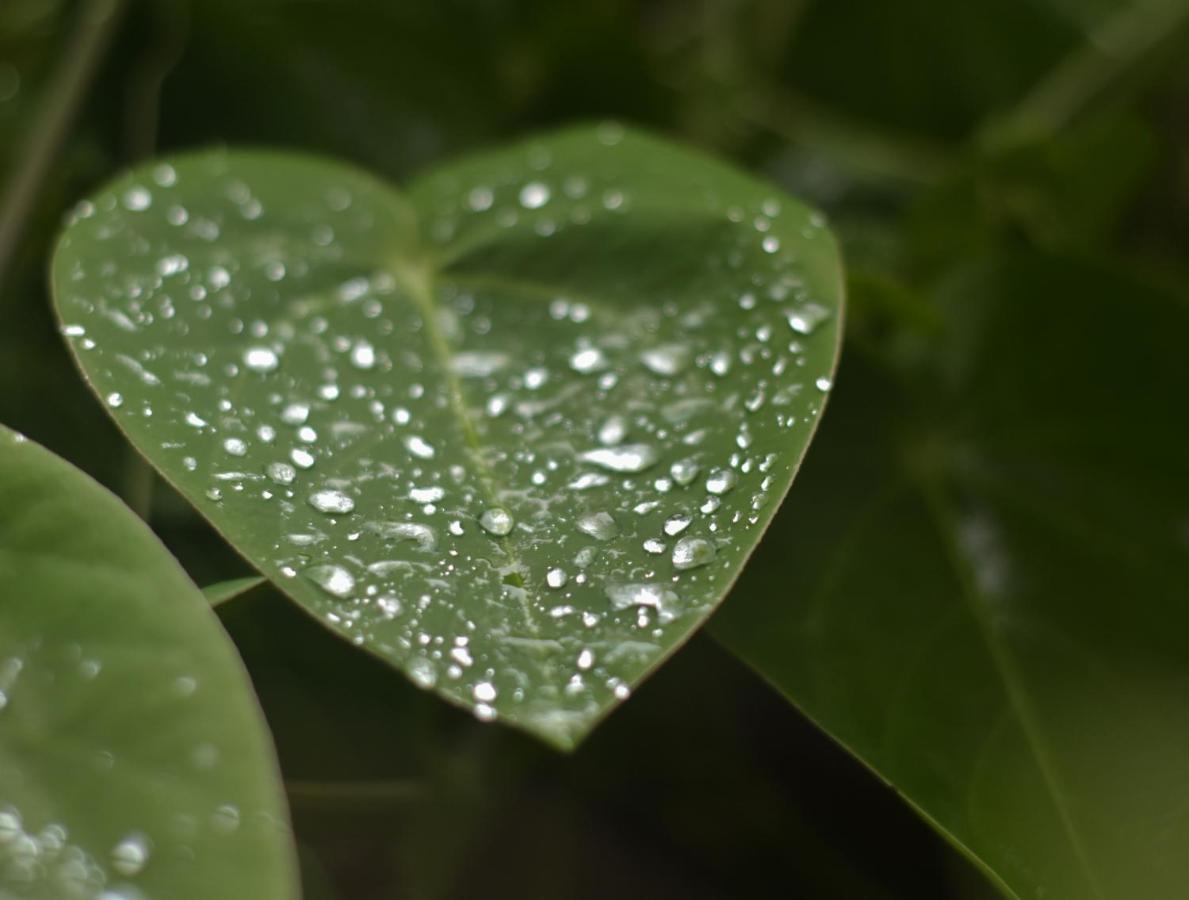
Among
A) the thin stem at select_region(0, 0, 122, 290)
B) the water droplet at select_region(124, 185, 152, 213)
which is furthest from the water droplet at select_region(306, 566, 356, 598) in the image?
the thin stem at select_region(0, 0, 122, 290)

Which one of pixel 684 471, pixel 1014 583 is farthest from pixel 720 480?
pixel 1014 583

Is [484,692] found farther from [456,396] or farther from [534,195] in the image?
[534,195]

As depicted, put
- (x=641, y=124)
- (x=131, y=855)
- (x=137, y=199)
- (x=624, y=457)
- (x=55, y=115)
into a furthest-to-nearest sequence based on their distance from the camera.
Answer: (x=641, y=124) → (x=55, y=115) → (x=137, y=199) → (x=624, y=457) → (x=131, y=855)

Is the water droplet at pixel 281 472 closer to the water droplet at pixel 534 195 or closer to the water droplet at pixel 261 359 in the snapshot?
the water droplet at pixel 261 359

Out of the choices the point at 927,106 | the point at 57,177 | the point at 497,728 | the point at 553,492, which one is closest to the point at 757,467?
the point at 553,492

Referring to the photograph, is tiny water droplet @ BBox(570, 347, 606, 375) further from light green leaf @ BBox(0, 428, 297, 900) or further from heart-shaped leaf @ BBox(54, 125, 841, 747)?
light green leaf @ BBox(0, 428, 297, 900)

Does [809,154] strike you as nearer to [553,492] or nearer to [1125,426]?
[1125,426]
